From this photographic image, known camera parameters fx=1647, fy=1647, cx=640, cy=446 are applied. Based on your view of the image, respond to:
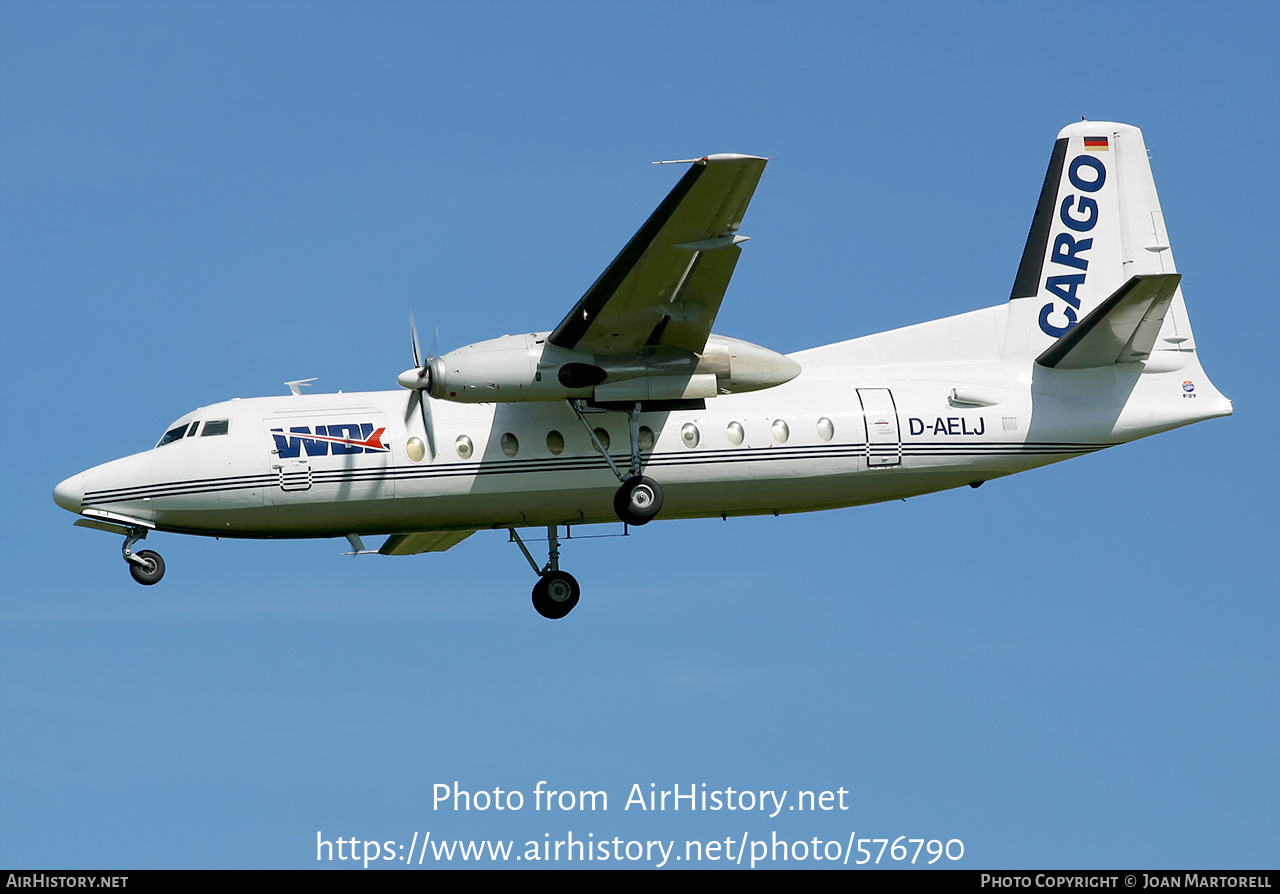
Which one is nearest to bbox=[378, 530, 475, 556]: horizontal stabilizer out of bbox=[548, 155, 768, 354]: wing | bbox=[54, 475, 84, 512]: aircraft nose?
bbox=[54, 475, 84, 512]: aircraft nose

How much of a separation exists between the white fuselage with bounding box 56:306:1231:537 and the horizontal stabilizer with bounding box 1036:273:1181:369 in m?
0.23

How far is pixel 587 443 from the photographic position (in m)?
21.2

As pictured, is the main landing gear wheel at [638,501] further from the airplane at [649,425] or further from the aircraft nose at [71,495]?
the aircraft nose at [71,495]

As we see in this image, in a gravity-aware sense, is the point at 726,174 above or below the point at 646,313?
above

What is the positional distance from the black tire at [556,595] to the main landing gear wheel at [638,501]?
2082 mm

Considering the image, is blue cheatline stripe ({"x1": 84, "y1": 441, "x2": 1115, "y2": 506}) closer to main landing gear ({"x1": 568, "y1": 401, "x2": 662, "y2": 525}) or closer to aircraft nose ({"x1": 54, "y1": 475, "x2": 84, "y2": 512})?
aircraft nose ({"x1": 54, "y1": 475, "x2": 84, "y2": 512})

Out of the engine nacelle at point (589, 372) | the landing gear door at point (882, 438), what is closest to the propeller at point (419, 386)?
the engine nacelle at point (589, 372)

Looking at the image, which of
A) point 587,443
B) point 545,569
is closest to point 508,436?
point 587,443

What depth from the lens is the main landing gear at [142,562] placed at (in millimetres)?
20656

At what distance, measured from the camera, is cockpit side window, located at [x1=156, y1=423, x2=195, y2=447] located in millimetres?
20922

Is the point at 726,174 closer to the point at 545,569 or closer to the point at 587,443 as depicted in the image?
the point at 587,443

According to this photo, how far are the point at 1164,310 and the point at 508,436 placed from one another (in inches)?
338
